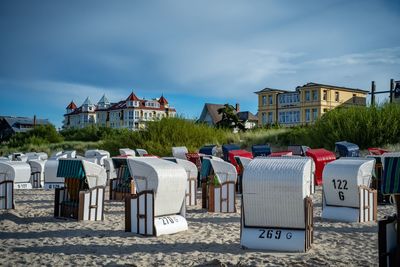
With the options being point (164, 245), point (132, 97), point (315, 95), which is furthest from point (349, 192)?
point (132, 97)

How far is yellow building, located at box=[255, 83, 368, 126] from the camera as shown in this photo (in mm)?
46844

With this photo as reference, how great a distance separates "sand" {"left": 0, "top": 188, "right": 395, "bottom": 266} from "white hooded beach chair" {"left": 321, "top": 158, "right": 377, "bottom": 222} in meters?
0.31

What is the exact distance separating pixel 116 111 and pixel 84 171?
218 ft

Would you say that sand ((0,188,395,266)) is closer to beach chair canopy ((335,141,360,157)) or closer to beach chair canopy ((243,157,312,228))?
beach chair canopy ((243,157,312,228))

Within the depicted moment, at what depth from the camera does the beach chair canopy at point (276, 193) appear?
6.28m

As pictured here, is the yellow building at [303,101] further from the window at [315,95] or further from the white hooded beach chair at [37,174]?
the white hooded beach chair at [37,174]

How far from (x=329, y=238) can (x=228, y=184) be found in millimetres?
3309

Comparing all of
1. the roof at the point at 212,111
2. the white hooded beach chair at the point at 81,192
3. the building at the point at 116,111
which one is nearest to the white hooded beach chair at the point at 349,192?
the white hooded beach chair at the point at 81,192

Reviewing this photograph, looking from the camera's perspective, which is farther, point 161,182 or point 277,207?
point 161,182

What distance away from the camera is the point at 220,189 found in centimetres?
999

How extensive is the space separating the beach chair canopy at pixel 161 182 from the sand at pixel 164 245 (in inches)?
21.4

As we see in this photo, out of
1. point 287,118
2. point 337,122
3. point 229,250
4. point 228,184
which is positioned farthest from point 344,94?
point 229,250

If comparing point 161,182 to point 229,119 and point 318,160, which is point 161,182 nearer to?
point 318,160

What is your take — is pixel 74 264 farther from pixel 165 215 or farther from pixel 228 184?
pixel 228 184
